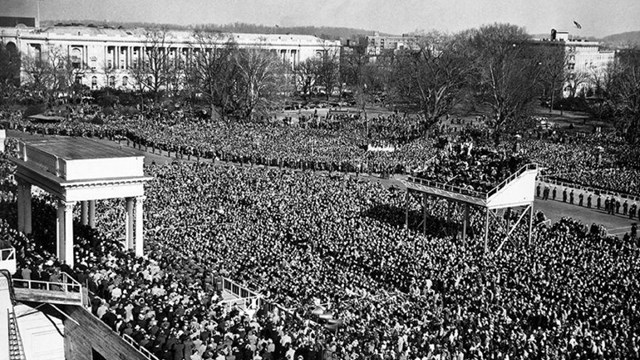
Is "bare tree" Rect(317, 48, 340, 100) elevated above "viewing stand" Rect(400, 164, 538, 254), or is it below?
above

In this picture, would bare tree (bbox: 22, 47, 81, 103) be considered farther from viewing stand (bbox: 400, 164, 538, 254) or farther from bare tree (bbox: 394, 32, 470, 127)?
viewing stand (bbox: 400, 164, 538, 254)

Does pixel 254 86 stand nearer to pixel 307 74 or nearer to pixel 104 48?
pixel 307 74

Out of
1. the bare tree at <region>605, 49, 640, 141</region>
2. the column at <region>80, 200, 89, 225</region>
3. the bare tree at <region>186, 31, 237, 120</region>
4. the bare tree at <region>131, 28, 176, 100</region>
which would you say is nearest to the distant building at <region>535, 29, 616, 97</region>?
the bare tree at <region>605, 49, 640, 141</region>

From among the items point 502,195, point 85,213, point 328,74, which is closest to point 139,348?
point 85,213

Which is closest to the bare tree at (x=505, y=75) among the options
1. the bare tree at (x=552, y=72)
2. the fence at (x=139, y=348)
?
the bare tree at (x=552, y=72)

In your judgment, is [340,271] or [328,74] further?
[328,74]

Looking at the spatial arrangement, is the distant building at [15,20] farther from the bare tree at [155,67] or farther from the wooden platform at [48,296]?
the bare tree at [155,67]

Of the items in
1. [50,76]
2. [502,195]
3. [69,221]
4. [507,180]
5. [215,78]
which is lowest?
[69,221]
